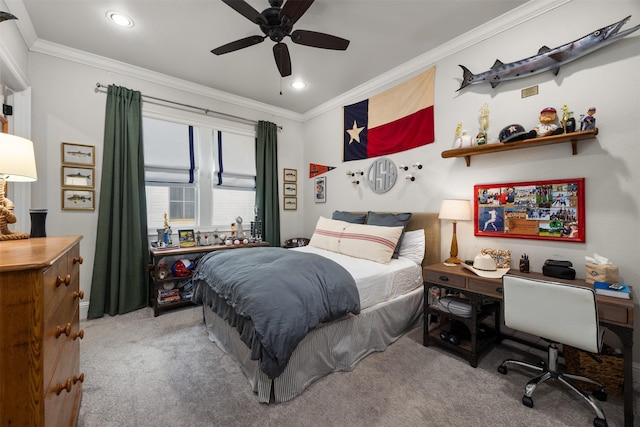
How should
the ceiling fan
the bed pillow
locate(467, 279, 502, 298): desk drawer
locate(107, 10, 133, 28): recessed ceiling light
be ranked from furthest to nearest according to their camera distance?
the bed pillow < locate(107, 10, 133, 28): recessed ceiling light < locate(467, 279, 502, 298): desk drawer < the ceiling fan

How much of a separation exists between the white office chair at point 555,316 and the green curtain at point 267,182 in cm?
323

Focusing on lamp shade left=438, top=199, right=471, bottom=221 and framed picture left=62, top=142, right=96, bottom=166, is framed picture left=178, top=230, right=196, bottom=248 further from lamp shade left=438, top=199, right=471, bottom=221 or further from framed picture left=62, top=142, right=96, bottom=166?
lamp shade left=438, top=199, right=471, bottom=221

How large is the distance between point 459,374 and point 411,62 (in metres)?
3.16

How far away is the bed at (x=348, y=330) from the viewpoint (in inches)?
69.4

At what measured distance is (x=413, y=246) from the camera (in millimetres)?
2951

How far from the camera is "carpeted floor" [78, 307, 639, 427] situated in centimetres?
157

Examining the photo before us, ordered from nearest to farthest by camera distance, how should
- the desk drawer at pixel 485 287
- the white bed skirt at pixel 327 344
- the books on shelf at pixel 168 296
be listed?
1. the white bed skirt at pixel 327 344
2. the desk drawer at pixel 485 287
3. the books on shelf at pixel 168 296

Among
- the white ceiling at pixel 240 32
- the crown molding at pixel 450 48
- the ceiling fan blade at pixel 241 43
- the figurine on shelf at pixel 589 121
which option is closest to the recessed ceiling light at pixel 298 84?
the white ceiling at pixel 240 32

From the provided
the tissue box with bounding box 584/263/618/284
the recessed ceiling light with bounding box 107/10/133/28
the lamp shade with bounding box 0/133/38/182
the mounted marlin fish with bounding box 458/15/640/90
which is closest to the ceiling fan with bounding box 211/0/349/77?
the recessed ceiling light with bounding box 107/10/133/28

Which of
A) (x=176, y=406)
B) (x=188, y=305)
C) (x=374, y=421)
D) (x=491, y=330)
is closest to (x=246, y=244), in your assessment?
(x=188, y=305)

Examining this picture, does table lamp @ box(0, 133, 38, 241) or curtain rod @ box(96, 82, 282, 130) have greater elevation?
curtain rod @ box(96, 82, 282, 130)

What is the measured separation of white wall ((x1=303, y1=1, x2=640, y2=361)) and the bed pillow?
597mm

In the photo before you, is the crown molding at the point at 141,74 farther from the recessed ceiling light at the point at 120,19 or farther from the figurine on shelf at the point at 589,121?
the figurine on shelf at the point at 589,121

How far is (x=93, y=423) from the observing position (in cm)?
154
